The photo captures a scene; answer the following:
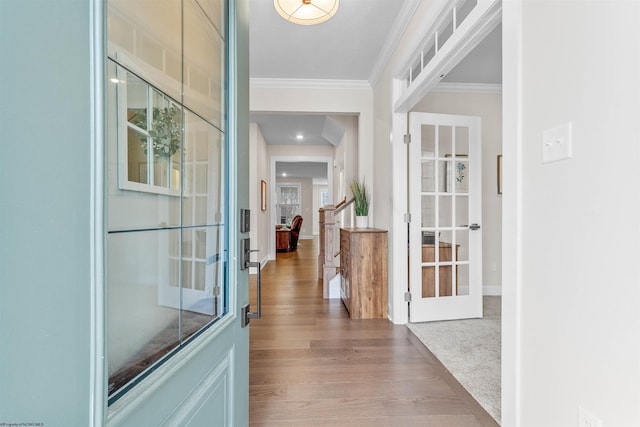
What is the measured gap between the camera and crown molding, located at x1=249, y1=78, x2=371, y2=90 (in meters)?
3.69

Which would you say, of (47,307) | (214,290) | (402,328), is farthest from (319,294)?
(47,307)

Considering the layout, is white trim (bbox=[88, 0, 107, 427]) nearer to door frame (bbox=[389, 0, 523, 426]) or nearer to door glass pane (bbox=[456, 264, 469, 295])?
door frame (bbox=[389, 0, 523, 426])

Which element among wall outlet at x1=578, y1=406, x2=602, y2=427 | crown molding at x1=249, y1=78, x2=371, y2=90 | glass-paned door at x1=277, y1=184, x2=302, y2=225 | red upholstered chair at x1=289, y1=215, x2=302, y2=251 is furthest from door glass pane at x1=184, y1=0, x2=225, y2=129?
glass-paned door at x1=277, y1=184, x2=302, y2=225

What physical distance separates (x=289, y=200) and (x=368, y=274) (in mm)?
9964

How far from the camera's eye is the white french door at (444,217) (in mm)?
2887

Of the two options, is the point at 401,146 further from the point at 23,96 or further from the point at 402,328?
the point at 23,96

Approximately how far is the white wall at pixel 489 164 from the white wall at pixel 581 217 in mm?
2788

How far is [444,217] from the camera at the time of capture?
2963 millimetres

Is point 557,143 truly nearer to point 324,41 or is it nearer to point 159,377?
point 159,377

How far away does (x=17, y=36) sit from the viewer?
1.15 ft

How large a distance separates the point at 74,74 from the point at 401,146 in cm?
275

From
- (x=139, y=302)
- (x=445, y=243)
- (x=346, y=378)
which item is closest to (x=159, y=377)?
(x=139, y=302)

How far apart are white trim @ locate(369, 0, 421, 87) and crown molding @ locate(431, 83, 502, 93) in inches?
32.6

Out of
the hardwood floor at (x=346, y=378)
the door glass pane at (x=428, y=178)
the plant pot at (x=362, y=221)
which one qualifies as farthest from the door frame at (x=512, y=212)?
the plant pot at (x=362, y=221)
